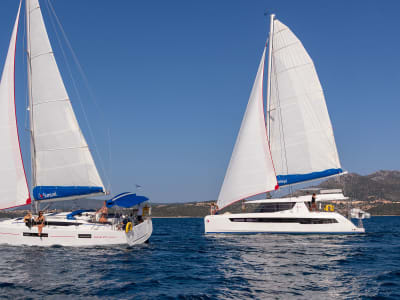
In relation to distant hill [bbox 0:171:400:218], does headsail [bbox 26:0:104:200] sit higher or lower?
higher

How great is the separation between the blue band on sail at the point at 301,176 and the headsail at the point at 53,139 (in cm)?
1563

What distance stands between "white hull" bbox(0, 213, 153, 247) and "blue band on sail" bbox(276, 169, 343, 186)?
13.9 m

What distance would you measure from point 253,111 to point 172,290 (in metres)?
21.3

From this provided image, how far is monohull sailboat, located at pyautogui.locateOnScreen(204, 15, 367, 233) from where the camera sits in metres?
31.1

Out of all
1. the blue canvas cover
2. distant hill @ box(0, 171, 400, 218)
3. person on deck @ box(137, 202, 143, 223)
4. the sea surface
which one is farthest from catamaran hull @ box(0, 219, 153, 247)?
distant hill @ box(0, 171, 400, 218)

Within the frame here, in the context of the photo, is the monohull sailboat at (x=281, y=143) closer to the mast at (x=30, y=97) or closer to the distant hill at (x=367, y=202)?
the mast at (x=30, y=97)

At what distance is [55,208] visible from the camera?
2752 cm

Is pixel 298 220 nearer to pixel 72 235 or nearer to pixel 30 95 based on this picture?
pixel 72 235

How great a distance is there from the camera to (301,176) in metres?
33.2

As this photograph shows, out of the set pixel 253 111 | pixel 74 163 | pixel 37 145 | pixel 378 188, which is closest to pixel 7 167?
pixel 37 145

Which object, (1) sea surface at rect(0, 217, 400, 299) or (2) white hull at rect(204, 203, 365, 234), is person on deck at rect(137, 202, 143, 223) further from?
(2) white hull at rect(204, 203, 365, 234)

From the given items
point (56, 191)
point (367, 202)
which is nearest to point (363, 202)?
Answer: point (367, 202)

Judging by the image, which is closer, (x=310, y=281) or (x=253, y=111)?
(x=310, y=281)

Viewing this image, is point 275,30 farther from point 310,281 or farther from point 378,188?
point 378,188
